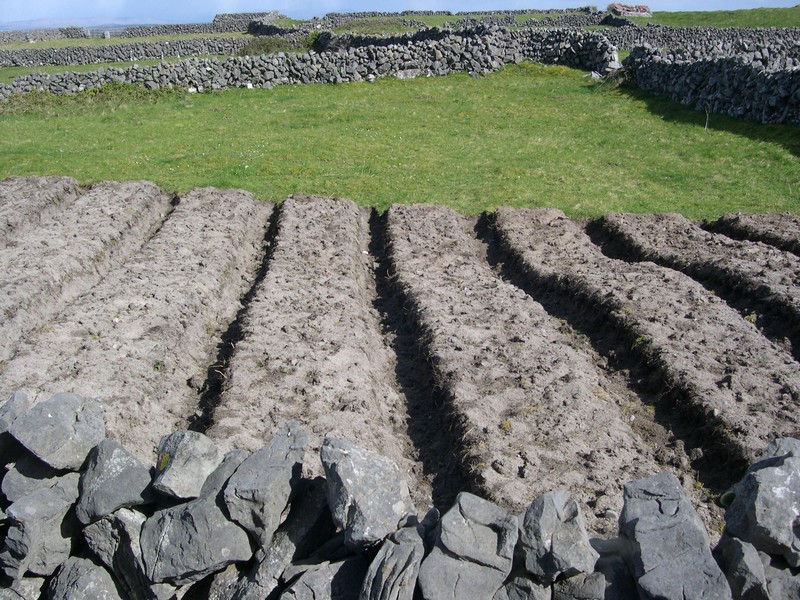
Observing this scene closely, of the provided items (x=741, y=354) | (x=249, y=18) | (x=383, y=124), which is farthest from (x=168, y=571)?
(x=249, y=18)

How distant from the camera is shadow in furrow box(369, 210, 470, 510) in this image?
8711 millimetres

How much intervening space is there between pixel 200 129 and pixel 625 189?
1507 centimetres

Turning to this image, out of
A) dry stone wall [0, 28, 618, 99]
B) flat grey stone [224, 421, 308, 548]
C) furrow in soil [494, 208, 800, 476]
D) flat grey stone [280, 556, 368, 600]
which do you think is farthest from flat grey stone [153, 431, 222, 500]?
dry stone wall [0, 28, 618, 99]

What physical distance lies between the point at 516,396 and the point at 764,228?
931cm

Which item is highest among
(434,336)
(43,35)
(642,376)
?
(434,336)

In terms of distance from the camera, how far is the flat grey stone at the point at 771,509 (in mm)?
5309

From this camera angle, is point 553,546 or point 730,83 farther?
point 730,83

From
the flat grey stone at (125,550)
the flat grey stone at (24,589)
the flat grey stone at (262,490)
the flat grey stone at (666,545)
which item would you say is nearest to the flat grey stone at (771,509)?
the flat grey stone at (666,545)

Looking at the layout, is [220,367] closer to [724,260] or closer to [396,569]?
[396,569]

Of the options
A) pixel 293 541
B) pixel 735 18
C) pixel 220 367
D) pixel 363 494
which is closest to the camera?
pixel 363 494

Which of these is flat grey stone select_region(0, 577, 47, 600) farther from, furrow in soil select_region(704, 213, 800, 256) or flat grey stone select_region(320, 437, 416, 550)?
furrow in soil select_region(704, 213, 800, 256)

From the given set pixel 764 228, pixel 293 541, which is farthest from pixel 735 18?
pixel 293 541

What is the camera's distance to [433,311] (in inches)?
476

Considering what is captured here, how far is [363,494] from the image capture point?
5680 millimetres
